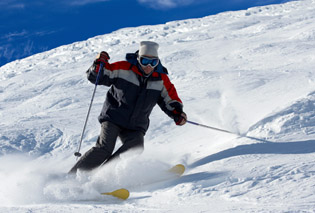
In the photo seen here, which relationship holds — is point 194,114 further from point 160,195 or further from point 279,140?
point 160,195

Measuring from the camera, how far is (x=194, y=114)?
6.76 meters

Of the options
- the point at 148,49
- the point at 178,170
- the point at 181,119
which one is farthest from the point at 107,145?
the point at 148,49

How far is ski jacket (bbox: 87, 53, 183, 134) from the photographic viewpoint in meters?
4.16

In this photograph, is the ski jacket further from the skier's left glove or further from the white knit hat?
the skier's left glove

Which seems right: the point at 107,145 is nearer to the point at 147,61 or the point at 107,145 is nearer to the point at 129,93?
the point at 129,93

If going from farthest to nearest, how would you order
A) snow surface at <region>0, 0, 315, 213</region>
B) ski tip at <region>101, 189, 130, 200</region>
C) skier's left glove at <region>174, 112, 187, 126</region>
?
1. skier's left glove at <region>174, 112, 187, 126</region>
2. ski tip at <region>101, 189, 130, 200</region>
3. snow surface at <region>0, 0, 315, 213</region>

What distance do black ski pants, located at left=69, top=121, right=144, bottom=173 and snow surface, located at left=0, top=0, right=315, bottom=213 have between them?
0.15m

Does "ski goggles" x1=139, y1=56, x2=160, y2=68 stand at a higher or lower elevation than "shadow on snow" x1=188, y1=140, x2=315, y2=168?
higher

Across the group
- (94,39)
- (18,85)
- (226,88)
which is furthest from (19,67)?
(226,88)

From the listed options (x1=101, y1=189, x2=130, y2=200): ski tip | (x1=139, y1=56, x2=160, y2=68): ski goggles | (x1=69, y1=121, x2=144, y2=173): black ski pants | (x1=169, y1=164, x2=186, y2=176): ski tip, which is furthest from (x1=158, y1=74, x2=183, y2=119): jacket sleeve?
(x1=101, y1=189, x2=130, y2=200): ski tip

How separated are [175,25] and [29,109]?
1652 cm

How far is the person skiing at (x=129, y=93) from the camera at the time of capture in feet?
13.5

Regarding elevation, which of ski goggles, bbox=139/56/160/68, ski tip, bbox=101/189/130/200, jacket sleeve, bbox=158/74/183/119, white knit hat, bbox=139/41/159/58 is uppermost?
white knit hat, bbox=139/41/159/58

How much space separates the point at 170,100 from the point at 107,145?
3.12 feet
